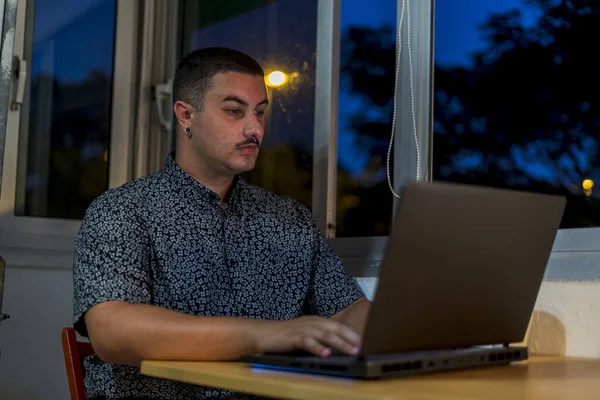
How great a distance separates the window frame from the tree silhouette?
0.91 m

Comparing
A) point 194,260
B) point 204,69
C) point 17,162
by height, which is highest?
point 204,69

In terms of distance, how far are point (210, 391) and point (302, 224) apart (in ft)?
1.66

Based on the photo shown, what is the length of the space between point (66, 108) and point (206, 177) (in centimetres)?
88

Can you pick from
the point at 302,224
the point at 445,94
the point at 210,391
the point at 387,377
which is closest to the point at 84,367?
the point at 210,391

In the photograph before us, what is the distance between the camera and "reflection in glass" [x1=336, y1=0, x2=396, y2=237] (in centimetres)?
216

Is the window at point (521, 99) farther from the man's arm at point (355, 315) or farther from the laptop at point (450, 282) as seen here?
the laptop at point (450, 282)

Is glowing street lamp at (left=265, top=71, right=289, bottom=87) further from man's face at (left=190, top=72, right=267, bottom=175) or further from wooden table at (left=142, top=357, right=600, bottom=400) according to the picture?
wooden table at (left=142, top=357, right=600, bottom=400)

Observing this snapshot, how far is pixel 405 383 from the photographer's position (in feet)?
3.04

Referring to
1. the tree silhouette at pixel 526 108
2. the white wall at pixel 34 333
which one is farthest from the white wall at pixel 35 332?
the tree silhouette at pixel 526 108

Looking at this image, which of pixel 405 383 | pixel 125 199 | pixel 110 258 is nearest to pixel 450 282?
pixel 405 383

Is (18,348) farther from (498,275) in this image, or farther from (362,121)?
(498,275)

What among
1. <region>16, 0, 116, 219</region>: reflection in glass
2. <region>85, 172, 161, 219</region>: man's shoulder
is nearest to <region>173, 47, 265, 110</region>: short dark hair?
<region>85, 172, 161, 219</region>: man's shoulder

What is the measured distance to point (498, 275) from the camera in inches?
44.1

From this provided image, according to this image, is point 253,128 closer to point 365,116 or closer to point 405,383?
point 365,116
